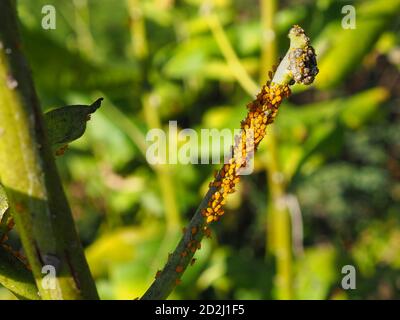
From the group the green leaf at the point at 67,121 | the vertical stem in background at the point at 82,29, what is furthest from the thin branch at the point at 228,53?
the green leaf at the point at 67,121

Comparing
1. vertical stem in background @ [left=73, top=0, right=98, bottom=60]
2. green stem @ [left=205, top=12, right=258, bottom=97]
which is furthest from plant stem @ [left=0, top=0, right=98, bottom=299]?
vertical stem in background @ [left=73, top=0, right=98, bottom=60]

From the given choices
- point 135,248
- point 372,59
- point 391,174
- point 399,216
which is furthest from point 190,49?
point 391,174

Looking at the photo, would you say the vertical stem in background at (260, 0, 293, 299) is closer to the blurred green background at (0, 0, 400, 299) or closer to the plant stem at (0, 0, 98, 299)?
the blurred green background at (0, 0, 400, 299)

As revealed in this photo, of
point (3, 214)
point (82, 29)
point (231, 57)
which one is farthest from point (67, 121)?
point (82, 29)

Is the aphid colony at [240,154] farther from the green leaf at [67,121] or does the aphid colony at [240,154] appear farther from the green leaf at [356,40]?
the green leaf at [356,40]

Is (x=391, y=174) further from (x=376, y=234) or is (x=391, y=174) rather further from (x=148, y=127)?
(x=148, y=127)

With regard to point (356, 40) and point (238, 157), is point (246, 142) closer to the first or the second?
point (238, 157)
